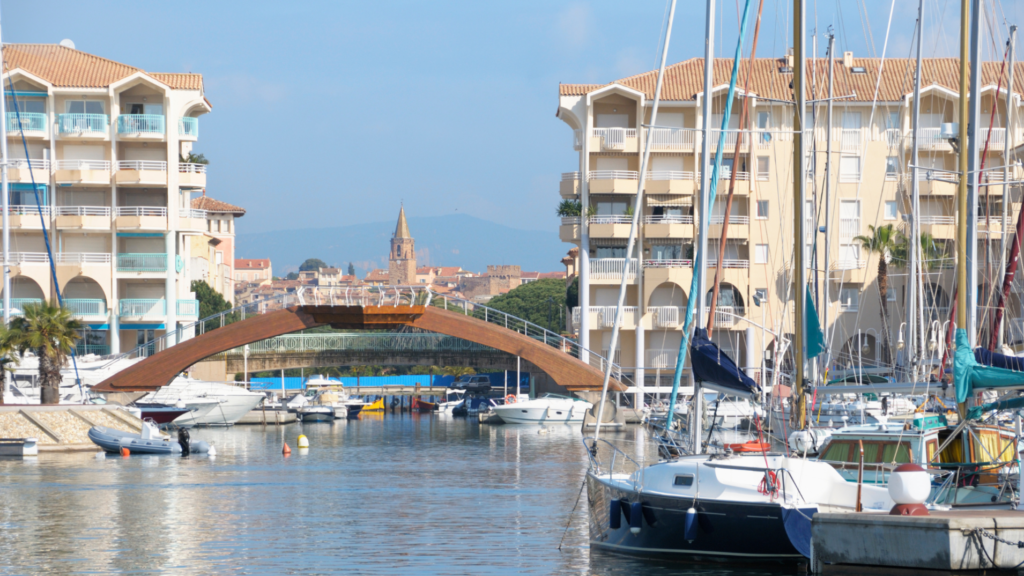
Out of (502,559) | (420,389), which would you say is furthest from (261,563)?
(420,389)

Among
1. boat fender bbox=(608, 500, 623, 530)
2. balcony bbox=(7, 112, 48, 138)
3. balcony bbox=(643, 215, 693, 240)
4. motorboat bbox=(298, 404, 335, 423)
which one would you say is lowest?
motorboat bbox=(298, 404, 335, 423)

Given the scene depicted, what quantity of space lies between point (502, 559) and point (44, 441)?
33.5 meters

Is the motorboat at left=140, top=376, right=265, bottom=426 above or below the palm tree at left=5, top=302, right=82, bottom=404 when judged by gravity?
below

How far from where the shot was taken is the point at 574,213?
7819cm

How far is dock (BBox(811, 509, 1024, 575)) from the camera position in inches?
715

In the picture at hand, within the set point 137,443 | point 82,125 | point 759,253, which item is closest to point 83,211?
point 82,125

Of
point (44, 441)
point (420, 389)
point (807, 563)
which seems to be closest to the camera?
point (807, 563)

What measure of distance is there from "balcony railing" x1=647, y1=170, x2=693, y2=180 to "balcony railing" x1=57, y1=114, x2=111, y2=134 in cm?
3248

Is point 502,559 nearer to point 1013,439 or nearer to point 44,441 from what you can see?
point 1013,439

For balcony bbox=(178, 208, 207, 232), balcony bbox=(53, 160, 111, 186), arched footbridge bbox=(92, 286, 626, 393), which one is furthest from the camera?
balcony bbox=(178, 208, 207, 232)

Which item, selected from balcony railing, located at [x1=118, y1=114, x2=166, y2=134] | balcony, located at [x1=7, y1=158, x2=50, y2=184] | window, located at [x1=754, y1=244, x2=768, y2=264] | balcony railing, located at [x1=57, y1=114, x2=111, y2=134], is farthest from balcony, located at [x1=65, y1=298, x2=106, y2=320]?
window, located at [x1=754, y1=244, x2=768, y2=264]

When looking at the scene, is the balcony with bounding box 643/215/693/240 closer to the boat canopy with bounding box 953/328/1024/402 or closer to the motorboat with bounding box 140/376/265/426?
the motorboat with bounding box 140/376/265/426

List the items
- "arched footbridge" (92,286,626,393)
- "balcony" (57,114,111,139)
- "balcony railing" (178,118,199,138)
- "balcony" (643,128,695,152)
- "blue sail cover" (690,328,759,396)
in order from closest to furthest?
"blue sail cover" (690,328,759,396) → "arched footbridge" (92,286,626,393) → "balcony" (57,114,111,139) → "balcony railing" (178,118,199,138) → "balcony" (643,128,695,152)

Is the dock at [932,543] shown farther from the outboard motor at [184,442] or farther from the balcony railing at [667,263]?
the balcony railing at [667,263]
